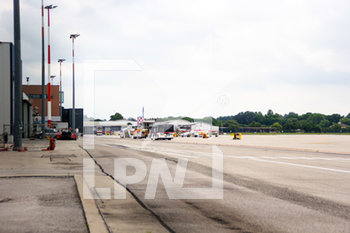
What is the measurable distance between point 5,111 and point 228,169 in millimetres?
33864

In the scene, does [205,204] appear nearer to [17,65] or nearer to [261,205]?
[261,205]

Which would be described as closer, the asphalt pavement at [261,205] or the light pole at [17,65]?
the asphalt pavement at [261,205]

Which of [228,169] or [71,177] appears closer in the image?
[71,177]

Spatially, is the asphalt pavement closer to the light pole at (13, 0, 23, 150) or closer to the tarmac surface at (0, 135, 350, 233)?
the tarmac surface at (0, 135, 350, 233)

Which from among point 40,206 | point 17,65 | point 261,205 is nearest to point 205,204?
point 261,205

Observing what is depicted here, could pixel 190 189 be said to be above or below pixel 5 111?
below

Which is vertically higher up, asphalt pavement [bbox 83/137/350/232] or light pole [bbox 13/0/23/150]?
light pole [bbox 13/0/23/150]

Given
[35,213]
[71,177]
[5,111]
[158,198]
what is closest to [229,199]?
[158,198]

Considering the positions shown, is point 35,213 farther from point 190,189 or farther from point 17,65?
point 17,65

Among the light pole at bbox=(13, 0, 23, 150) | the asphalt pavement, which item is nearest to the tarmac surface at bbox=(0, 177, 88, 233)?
the asphalt pavement

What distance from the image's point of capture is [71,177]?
34.9 ft

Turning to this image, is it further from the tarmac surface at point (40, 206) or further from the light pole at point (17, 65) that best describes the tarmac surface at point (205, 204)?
the light pole at point (17, 65)

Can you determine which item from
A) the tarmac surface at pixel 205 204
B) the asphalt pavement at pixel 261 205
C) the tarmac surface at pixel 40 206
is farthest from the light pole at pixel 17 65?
the asphalt pavement at pixel 261 205

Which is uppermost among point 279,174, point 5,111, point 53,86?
point 53,86
